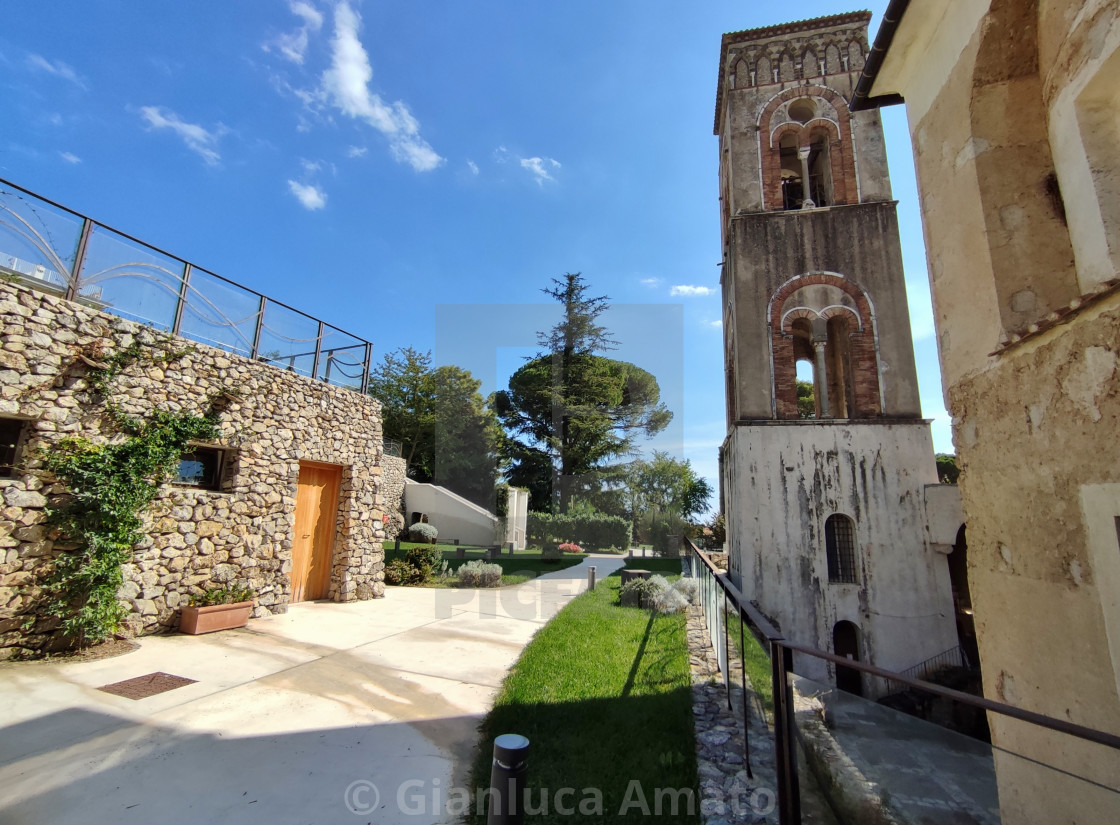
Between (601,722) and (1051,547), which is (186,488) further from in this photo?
(1051,547)

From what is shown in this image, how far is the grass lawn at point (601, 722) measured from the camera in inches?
123

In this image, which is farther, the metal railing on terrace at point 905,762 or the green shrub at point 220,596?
the green shrub at point 220,596

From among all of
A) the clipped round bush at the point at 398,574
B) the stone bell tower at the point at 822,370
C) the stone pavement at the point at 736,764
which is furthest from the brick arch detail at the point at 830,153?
the clipped round bush at the point at 398,574

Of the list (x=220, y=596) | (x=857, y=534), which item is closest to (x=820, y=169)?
(x=857, y=534)

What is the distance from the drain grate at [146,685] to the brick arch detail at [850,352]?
10.4 m

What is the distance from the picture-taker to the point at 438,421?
3159 cm

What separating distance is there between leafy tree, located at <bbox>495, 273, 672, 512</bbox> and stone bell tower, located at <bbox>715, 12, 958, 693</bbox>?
12.4 metres

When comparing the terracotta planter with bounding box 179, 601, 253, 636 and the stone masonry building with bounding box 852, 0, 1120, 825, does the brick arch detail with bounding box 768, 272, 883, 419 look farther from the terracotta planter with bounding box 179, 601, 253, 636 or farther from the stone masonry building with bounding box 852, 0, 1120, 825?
the terracotta planter with bounding box 179, 601, 253, 636

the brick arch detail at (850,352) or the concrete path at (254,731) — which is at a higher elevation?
the brick arch detail at (850,352)

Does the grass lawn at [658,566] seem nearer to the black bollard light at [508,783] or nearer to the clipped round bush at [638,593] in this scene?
the clipped round bush at [638,593]

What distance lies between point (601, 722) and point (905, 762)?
2259mm

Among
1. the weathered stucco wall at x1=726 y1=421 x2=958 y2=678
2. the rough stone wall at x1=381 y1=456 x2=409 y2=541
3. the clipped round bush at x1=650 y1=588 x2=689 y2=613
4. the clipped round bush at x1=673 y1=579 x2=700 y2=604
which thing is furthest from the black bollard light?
the rough stone wall at x1=381 y1=456 x2=409 y2=541

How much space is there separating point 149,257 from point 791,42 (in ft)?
47.8

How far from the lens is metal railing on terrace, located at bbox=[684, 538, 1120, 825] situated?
2.19 meters
